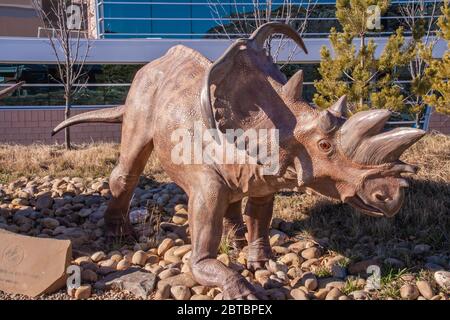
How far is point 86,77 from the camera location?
13039 millimetres

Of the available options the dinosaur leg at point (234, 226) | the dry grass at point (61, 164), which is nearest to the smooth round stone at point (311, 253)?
the dinosaur leg at point (234, 226)

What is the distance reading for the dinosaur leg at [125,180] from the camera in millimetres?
3924

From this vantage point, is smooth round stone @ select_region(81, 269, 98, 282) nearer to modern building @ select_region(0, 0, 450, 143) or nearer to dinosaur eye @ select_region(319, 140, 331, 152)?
dinosaur eye @ select_region(319, 140, 331, 152)

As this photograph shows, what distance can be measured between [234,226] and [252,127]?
4.84 ft

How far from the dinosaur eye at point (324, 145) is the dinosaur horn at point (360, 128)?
0.07 metres

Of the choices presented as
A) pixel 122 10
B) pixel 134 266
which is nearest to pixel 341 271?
pixel 134 266

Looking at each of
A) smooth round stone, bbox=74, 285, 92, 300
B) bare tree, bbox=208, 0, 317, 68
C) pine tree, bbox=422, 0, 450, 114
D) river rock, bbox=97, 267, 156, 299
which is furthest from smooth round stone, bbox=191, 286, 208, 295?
pine tree, bbox=422, 0, 450, 114

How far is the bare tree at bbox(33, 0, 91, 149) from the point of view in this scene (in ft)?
34.9

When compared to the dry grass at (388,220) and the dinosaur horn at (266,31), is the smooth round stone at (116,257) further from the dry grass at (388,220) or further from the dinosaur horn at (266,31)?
the dinosaur horn at (266,31)

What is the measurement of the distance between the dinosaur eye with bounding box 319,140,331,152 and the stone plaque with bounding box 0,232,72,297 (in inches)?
66.2

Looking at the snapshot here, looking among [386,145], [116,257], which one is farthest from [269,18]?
[386,145]

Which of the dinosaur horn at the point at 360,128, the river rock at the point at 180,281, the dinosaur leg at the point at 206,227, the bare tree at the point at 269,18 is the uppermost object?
the bare tree at the point at 269,18

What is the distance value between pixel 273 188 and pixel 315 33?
40.5ft

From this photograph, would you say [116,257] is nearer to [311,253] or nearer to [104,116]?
[104,116]
